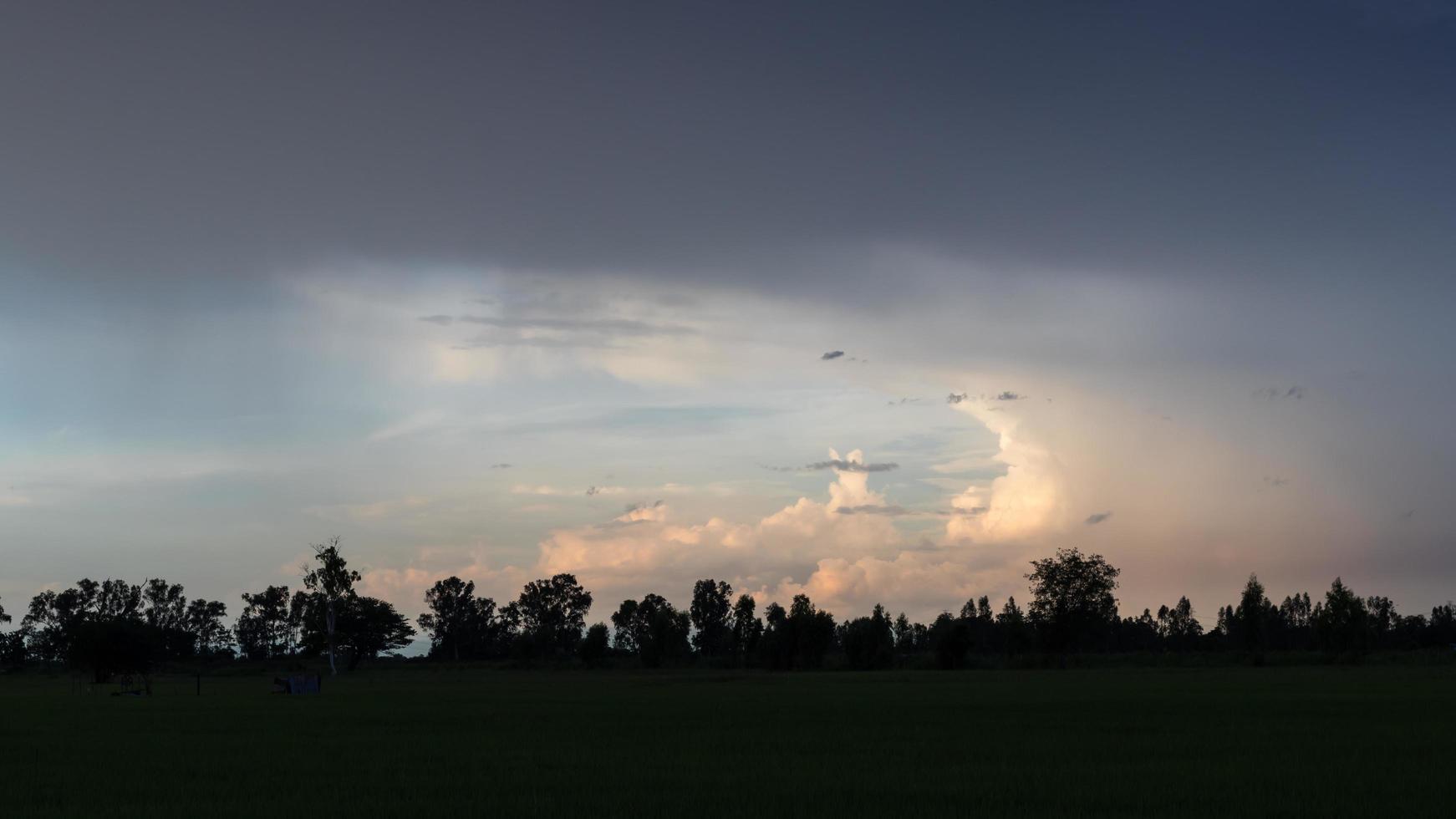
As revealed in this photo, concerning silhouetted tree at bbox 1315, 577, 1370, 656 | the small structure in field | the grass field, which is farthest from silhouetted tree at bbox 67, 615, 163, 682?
silhouetted tree at bbox 1315, 577, 1370, 656

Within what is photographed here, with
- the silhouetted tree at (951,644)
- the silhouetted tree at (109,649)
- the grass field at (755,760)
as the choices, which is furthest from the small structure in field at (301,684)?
the silhouetted tree at (951,644)

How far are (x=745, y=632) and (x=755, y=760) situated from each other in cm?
16725

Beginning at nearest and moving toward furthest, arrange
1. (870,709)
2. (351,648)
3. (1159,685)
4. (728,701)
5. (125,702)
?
(870,709) → (728,701) → (125,702) → (1159,685) → (351,648)

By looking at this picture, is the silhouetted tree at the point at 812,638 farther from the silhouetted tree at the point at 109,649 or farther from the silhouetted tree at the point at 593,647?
the silhouetted tree at the point at 109,649

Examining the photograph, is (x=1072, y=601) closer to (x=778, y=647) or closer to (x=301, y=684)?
(x=778, y=647)

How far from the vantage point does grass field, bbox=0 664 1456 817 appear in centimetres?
2081

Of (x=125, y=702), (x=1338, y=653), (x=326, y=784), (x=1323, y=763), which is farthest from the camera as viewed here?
(x=1338, y=653)

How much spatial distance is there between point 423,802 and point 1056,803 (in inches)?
443

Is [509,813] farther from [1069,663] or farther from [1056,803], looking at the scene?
[1069,663]

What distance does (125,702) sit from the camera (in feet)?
220

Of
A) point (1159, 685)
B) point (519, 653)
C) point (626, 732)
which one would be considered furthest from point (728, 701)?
point (519, 653)

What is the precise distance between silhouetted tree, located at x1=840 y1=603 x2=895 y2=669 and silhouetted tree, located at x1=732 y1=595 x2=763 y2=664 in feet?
80.0

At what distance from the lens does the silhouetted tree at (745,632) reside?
183125mm

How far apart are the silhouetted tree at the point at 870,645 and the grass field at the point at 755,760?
343ft
